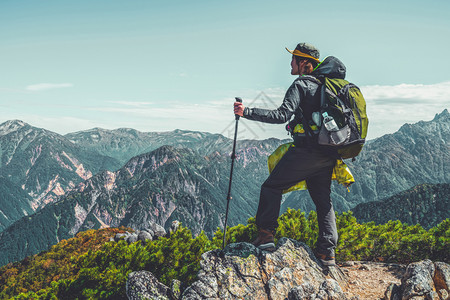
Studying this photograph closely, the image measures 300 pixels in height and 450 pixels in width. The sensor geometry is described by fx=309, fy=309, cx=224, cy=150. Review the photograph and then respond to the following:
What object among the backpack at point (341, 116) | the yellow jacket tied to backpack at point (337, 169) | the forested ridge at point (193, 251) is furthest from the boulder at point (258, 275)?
the backpack at point (341, 116)

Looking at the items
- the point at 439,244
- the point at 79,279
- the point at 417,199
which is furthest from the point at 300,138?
the point at 417,199

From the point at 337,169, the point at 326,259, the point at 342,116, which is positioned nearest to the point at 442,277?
the point at 326,259

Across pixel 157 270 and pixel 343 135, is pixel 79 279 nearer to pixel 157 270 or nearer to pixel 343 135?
pixel 157 270

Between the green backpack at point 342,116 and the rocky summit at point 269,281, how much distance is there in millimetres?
3017

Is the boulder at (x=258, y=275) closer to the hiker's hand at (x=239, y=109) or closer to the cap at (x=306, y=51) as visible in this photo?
the hiker's hand at (x=239, y=109)

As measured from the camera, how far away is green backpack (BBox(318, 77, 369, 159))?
5.91 meters

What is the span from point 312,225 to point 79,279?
7080 mm

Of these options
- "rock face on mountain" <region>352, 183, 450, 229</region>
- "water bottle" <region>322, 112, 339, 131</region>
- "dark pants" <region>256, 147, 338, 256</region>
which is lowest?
"rock face on mountain" <region>352, 183, 450, 229</region>

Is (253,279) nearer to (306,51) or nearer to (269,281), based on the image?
(269,281)

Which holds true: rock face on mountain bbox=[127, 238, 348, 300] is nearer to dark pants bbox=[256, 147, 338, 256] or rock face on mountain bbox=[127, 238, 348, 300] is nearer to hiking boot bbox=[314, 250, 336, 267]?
hiking boot bbox=[314, 250, 336, 267]

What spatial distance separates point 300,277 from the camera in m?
7.09

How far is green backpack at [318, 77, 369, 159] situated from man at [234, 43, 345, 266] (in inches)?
11.7

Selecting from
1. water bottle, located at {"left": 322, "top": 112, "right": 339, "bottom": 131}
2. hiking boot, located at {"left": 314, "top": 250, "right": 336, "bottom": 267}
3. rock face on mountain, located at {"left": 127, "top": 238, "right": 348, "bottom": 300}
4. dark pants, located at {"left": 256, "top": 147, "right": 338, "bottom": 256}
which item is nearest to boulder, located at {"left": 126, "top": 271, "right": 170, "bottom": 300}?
rock face on mountain, located at {"left": 127, "top": 238, "right": 348, "bottom": 300}

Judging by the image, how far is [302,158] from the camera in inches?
258
